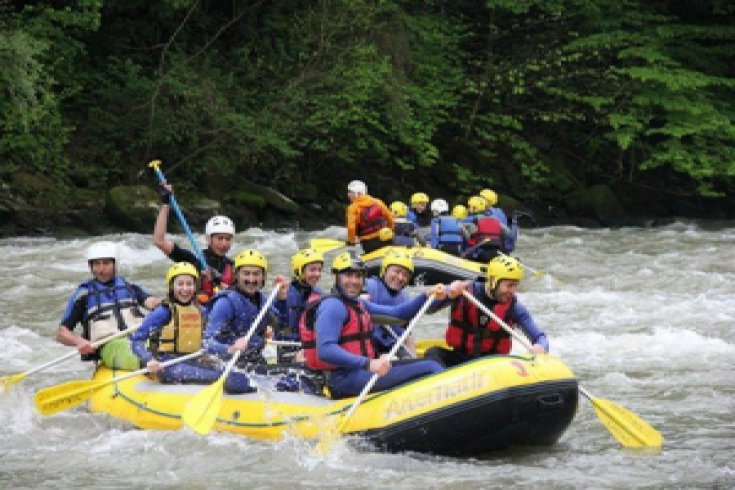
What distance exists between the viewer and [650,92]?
2255 cm

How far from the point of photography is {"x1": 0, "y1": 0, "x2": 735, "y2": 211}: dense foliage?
18.9 m

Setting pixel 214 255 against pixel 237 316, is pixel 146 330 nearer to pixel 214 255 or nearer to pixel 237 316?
pixel 237 316

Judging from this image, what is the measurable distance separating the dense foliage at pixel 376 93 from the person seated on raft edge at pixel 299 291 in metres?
9.54

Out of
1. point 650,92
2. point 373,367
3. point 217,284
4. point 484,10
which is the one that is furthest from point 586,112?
point 373,367

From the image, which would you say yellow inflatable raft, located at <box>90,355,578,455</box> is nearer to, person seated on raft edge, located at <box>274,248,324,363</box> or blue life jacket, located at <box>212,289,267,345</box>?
blue life jacket, located at <box>212,289,267,345</box>

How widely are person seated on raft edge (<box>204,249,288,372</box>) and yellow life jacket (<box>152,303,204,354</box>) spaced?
0.36 ft

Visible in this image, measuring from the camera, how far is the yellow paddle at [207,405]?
643 cm

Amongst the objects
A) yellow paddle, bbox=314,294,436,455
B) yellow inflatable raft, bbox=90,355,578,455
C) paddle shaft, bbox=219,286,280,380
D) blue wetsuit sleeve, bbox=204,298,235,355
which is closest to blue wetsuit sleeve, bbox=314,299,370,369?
yellow paddle, bbox=314,294,436,455

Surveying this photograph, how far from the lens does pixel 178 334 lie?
7332 millimetres

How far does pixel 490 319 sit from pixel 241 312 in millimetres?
1474

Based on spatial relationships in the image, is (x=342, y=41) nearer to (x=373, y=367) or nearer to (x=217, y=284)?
(x=217, y=284)

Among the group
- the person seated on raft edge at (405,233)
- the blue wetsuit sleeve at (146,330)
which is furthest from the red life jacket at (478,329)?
the person seated on raft edge at (405,233)

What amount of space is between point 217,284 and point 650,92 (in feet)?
52.1

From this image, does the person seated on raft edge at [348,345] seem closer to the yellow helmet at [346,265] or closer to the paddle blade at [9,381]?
the yellow helmet at [346,265]
